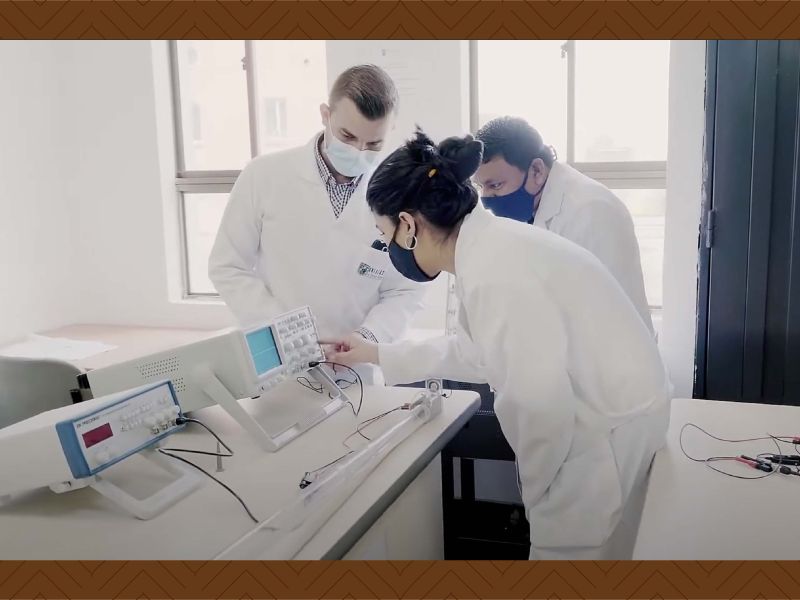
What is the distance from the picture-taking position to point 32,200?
3422 mm

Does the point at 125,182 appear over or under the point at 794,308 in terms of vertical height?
over

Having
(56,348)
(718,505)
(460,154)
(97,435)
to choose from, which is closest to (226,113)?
(56,348)

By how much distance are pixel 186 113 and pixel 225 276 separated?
1969mm

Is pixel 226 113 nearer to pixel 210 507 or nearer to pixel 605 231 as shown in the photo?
pixel 605 231

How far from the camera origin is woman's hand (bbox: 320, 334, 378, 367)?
68.1 inches

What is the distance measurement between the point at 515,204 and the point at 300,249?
0.62 metres

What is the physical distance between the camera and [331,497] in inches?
46.4

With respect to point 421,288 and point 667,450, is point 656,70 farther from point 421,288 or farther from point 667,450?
point 667,450

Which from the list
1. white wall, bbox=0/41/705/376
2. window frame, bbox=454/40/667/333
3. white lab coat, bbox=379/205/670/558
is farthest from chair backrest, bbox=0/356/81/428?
window frame, bbox=454/40/667/333

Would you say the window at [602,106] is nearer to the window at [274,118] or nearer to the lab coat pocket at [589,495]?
the window at [274,118]

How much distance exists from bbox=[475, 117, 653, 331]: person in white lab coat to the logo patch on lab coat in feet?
1.22

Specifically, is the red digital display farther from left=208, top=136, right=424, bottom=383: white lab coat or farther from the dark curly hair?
left=208, top=136, right=424, bottom=383: white lab coat

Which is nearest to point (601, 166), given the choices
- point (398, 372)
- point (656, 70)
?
point (656, 70)

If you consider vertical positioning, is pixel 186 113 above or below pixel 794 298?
above
